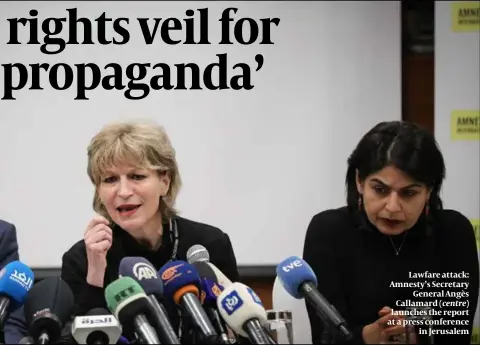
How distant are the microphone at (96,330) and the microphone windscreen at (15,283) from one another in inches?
8.7

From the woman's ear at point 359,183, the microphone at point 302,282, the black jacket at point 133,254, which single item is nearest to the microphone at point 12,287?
the black jacket at point 133,254

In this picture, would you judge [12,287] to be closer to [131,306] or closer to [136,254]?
[131,306]

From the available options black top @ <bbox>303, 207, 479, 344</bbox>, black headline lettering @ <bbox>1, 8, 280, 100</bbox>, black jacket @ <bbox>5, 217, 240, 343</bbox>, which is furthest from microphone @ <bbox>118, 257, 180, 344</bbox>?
black headline lettering @ <bbox>1, 8, 280, 100</bbox>

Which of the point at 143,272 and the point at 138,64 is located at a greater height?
the point at 138,64

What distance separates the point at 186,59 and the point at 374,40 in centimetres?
83

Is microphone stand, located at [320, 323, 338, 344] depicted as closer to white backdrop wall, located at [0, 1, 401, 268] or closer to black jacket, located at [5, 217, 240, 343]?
black jacket, located at [5, 217, 240, 343]

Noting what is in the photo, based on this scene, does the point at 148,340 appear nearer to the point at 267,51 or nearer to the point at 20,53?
the point at 20,53

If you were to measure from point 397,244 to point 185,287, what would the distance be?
888 millimetres

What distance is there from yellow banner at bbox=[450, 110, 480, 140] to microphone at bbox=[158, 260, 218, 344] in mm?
2032

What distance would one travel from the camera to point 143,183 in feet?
7.63

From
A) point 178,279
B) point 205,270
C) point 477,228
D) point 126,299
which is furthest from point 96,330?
point 477,228

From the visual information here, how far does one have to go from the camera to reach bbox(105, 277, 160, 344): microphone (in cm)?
151

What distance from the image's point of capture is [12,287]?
1731 mm

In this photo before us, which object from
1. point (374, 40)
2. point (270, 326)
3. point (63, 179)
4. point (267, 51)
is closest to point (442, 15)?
point (374, 40)
